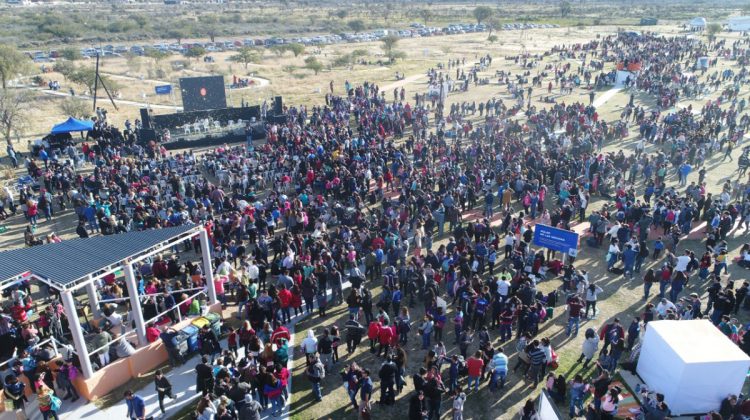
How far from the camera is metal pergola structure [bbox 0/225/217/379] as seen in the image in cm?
1002

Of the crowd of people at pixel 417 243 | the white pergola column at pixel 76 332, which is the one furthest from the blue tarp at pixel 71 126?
the white pergola column at pixel 76 332

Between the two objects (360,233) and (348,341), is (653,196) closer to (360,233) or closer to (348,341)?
(360,233)

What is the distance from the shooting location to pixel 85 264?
10.5m

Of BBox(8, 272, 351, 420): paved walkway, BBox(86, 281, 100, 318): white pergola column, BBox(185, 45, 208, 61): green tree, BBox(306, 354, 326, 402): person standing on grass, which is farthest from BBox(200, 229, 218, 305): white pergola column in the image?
BBox(185, 45, 208, 61): green tree

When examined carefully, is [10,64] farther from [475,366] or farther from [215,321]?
[475,366]

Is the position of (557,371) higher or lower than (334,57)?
lower

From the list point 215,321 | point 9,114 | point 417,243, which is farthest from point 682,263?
point 9,114

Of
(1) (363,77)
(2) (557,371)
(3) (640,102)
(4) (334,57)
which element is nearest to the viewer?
(2) (557,371)

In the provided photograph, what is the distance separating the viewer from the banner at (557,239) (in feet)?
48.9

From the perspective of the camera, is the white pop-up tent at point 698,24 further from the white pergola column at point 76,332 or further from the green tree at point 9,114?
the white pergola column at point 76,332

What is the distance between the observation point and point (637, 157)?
23.9 m

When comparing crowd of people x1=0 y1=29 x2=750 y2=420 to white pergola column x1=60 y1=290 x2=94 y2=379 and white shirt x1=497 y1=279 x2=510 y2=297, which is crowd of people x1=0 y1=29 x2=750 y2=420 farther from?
white pergola column x1=60 y1=290 x2=94 y2=379

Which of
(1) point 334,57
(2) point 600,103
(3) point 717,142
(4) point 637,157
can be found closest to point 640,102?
(2) point 600,103

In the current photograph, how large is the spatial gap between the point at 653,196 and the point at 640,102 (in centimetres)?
2054
